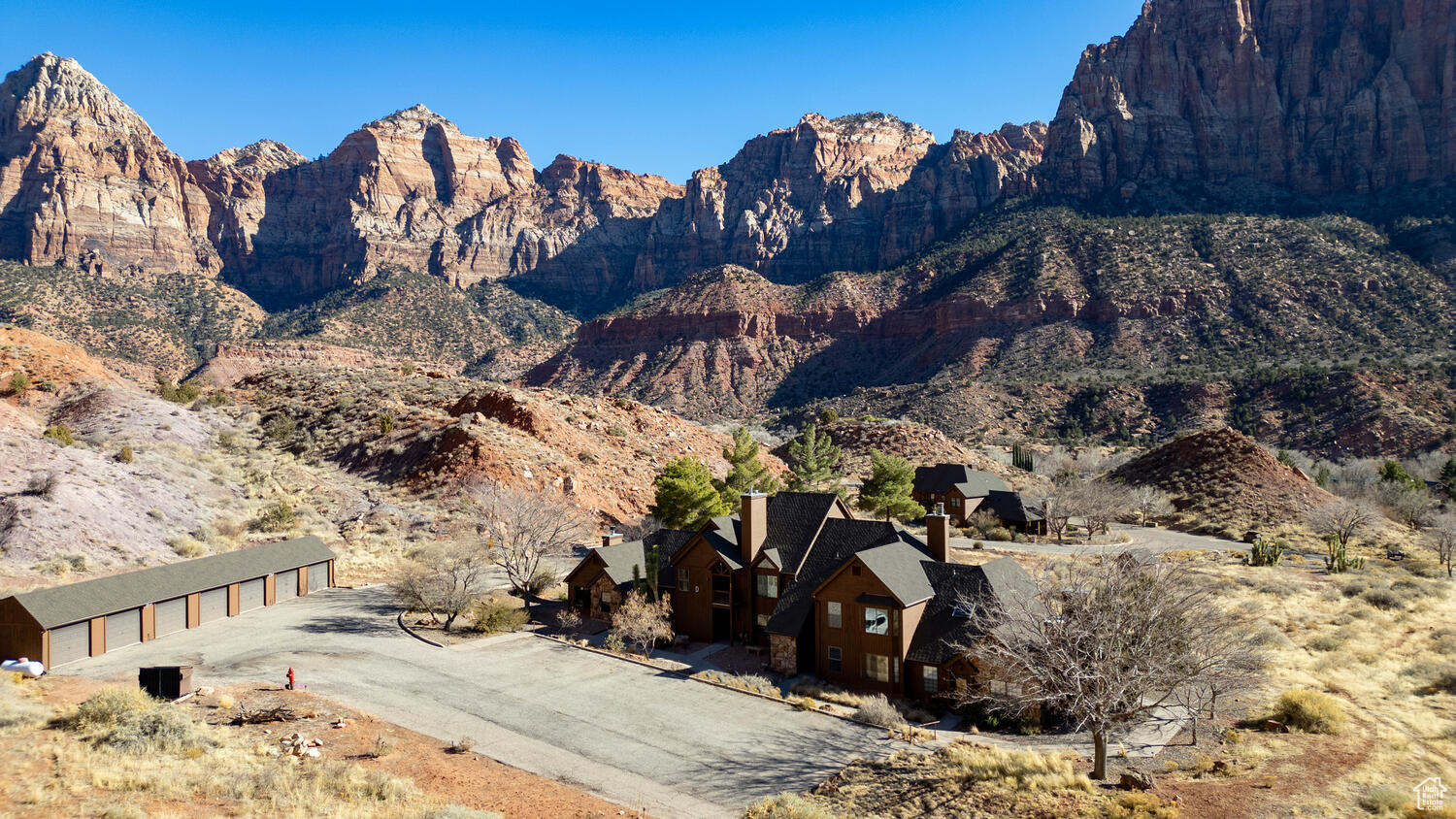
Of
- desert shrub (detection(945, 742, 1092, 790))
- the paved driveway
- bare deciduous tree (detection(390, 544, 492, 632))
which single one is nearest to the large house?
the paved driveway

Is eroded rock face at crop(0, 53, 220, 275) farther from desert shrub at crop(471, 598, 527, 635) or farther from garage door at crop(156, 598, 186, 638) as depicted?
desert shrub at crop(471, 598, 527, 635)

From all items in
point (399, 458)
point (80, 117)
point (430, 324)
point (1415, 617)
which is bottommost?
point (1415, 617)

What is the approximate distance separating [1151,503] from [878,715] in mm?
47184

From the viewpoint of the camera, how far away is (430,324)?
15850 centimetres

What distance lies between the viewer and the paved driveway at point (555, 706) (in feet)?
59.3

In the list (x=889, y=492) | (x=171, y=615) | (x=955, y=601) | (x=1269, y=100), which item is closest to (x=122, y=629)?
(x=171, y=615)

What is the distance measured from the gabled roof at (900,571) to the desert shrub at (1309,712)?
949 centimetres

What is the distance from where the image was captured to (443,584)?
3061cm

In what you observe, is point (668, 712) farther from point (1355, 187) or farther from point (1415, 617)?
point (1355, 187)

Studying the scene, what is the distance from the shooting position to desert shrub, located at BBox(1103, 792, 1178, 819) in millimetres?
15203

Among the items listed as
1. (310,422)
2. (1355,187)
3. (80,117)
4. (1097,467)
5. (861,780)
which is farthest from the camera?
(80,117)

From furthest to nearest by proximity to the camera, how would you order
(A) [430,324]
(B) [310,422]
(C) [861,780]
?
(A) [430,324], (B) [310,422], (C) [861,780]

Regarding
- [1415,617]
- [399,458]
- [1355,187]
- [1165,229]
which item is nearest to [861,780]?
[1415,617]

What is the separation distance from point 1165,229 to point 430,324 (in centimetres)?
13090
